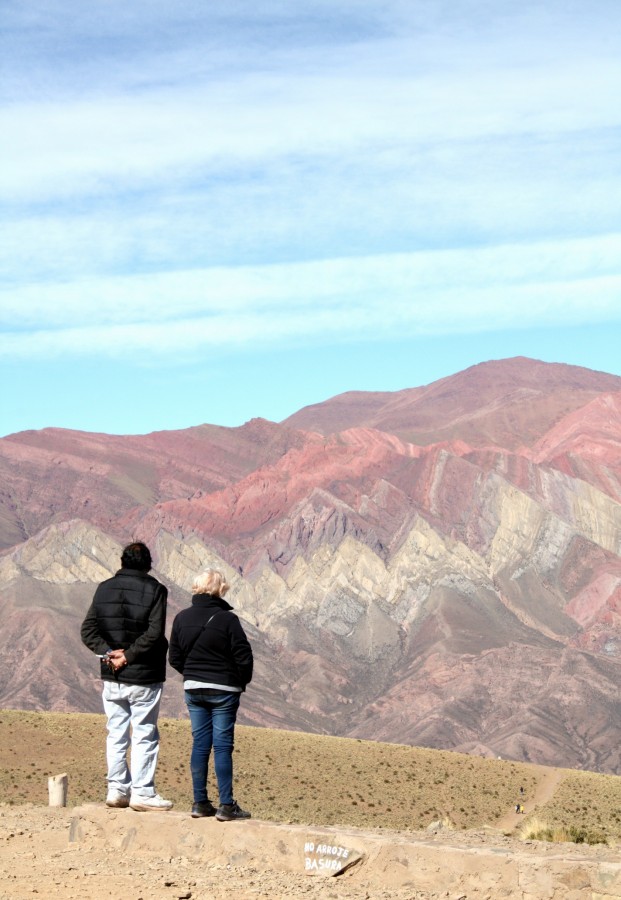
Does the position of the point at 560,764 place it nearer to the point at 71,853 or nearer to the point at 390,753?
the point at 390,753

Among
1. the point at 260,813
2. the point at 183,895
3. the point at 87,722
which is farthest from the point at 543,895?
the point at 87,722

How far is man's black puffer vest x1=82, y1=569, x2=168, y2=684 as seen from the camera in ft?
45.3

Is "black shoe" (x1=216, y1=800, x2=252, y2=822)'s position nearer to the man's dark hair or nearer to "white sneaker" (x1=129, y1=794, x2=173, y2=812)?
"white sneaker" (x1=129, y1=794, x2=173, y2=812)

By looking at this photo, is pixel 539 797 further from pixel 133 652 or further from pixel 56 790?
pixel 133 652

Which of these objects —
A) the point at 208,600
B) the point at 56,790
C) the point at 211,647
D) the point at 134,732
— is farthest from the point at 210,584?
the point at 56,790

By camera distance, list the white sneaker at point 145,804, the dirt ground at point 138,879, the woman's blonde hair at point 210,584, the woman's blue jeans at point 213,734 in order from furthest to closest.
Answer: the white sneaker at point 145,804 → the woman's blonde hair at point 210,584 → the woman's blue jeans at point 213,734 → the dirt ground at point 138,879

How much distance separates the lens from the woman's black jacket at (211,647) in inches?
538

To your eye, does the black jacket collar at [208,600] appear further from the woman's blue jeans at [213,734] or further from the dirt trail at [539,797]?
the dirt trail at [539,797]

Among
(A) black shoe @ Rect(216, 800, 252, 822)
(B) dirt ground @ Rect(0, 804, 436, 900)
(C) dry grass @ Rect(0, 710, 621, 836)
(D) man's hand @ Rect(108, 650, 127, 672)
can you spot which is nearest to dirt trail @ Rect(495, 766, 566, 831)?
(C) dry grass @ Rect(0, 710, 621, 836)

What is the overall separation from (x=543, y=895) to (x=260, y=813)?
27.7 metres

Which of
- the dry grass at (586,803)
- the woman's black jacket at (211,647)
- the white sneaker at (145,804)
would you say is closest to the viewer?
the woman's black jacket at (211,647)

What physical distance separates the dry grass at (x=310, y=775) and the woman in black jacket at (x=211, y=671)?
23.9 metres

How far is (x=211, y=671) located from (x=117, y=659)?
3.42ft

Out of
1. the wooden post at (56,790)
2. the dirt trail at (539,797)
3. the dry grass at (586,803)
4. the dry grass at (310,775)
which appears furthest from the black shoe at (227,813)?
the dirt trail at (539,797)
